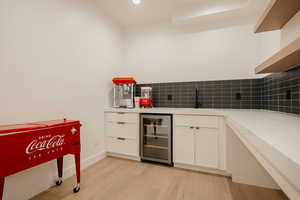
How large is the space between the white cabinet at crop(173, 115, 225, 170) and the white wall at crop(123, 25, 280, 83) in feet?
3.08

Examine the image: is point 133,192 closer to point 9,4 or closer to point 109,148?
point 109,148

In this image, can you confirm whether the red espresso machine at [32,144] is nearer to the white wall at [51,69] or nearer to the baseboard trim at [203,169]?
the white wall at [51,69]

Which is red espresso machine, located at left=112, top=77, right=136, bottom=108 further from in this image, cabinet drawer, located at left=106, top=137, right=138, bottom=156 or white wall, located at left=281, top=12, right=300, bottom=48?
white wall, located at left=281, top=12, right=300, bottom=48

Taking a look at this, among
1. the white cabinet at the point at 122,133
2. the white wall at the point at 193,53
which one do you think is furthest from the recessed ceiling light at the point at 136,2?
the white cabinet at the point at 122,133

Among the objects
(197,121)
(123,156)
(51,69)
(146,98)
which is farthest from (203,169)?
(51,69)

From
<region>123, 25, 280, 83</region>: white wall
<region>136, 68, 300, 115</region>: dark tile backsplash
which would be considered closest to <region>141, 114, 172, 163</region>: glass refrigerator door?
<region>136, 68, 300, 115</region>: dark tile backsplash

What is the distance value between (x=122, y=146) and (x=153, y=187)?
37.8 inches

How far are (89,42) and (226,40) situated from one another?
90.0 inches

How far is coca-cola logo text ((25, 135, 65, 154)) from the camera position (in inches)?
46.1

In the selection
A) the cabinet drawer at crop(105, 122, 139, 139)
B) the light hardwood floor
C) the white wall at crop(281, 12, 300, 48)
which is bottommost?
the light hardwood floor

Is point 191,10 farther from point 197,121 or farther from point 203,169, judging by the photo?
point 203,169

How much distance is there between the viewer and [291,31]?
1.24 metres

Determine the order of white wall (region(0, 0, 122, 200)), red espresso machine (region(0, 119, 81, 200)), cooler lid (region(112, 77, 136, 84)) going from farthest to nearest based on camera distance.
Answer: cooler lid (region(112, 77, 136, 84)) < white wall (region(0, 0, 122, 200)) < red espresso machine (region(0, 119, 81, 200))

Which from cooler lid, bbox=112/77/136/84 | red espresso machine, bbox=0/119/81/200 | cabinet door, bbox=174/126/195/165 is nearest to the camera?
red espresso machine, bbox=0/119/81/200
